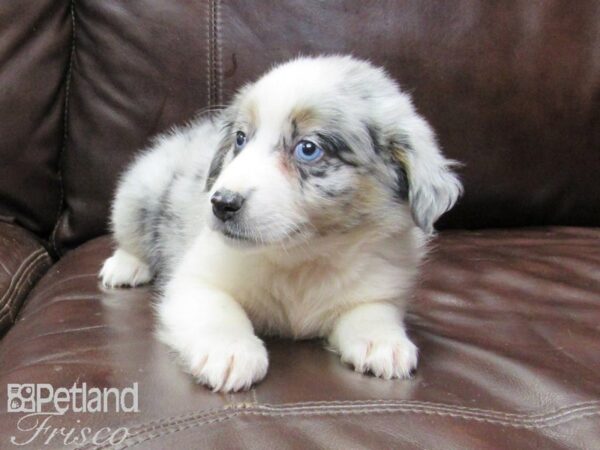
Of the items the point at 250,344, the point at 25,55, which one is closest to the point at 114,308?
the point at 250,344

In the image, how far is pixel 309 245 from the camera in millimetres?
1616

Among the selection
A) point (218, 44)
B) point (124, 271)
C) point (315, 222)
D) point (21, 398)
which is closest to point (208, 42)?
point (218, 44)

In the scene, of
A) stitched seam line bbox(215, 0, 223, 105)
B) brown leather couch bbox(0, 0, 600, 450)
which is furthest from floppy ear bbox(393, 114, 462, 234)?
stitched seam line bbox(215, 0, 223, 105)

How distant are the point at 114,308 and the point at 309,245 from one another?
52 centimetres

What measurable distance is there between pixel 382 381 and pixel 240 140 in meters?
0.65

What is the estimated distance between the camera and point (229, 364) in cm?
134

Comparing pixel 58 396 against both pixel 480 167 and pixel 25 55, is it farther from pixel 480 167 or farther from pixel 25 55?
pixel 480 167

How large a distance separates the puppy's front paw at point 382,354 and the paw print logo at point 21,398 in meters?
0.61

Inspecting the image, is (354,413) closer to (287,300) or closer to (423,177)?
(287,300)

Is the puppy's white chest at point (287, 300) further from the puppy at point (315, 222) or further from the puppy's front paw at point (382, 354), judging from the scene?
the puppy's front paw at point (382, 354)

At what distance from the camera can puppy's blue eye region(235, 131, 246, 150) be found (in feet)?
5.54

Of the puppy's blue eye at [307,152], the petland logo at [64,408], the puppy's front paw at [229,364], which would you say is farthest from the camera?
the puppy's blue eye at [307,152]

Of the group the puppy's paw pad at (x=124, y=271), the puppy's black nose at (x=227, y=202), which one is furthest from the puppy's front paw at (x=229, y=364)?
the puppy's paw pad at (x=124, y=271)

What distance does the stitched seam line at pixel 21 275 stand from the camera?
1890 millimetres
